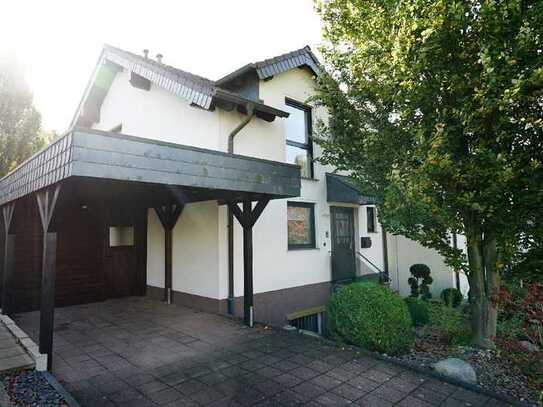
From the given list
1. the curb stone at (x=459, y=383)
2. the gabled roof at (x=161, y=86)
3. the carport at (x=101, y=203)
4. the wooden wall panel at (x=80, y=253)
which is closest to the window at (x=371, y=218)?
the gabled roof at (x=161, y=86)

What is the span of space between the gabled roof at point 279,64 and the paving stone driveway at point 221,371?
569 centimetres

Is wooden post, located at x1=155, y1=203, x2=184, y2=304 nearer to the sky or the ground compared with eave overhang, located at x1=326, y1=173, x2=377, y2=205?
nearer to the ground

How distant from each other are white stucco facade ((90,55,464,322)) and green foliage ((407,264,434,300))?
106 inches

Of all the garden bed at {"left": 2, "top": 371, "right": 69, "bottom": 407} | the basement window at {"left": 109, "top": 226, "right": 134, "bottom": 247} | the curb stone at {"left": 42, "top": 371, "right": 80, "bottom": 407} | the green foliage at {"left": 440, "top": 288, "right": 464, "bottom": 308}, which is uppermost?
the basement window at {"left": 109, "top": 226, "right": 134, "bottom": 247}

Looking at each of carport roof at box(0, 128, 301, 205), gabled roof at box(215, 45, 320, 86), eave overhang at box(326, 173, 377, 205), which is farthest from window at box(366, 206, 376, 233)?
carport roof at box(0, 128, 301, 205)

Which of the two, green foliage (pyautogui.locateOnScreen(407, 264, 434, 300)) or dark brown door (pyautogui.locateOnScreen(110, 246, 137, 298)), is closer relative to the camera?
dark brown door (pyautogui.locateOnScreen(110, 246, 137, 298))

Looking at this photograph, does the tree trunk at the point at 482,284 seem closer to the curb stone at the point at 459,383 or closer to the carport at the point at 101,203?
the curb stone at the point at 459,383

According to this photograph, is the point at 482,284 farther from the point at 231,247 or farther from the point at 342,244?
the point at 231,247

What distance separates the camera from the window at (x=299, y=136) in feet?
29.5

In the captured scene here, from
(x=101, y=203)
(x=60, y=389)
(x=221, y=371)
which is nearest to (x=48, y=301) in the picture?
(x=60, y=389)

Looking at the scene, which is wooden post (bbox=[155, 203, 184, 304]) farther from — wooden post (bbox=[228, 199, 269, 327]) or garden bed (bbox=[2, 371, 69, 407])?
garden bed (bbox=[2, 371, 69, 407])

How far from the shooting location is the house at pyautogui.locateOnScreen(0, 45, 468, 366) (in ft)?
19.4

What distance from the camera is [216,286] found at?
719 cm

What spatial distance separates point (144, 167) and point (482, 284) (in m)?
5.92
